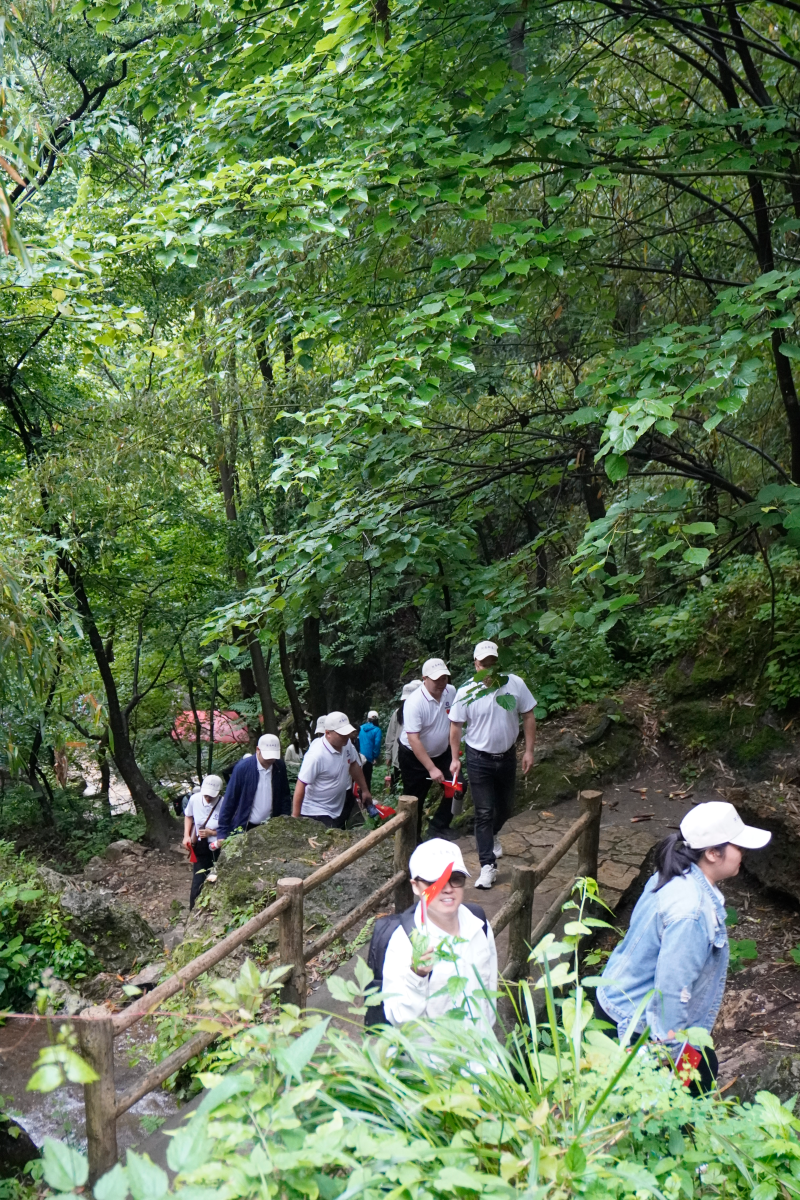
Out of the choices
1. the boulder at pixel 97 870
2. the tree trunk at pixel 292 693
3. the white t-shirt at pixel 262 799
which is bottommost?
the boulder at pixel 97 870

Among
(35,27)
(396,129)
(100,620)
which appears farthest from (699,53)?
(100,620)

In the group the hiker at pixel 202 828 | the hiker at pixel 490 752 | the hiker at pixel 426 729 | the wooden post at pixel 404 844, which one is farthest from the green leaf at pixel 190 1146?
the hiker at pixel 202 828

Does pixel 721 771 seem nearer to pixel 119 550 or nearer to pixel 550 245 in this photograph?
pixel 550 245

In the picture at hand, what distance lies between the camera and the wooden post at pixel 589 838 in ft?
19.1

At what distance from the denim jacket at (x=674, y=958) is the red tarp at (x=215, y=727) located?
51.9ft

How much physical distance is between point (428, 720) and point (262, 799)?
5.09 ft

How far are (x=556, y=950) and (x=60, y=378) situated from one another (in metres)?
12.4

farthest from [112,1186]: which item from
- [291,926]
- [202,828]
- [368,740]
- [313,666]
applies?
[313,666]

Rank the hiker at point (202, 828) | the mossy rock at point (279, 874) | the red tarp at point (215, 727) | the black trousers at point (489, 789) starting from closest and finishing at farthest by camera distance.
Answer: the black trousers at point (489, 789), the mossy rock at point (279, 874), the hiker at point (202, 828), the red tarp at point (215, 727)

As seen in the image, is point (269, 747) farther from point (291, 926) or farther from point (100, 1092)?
point (100, 1092)

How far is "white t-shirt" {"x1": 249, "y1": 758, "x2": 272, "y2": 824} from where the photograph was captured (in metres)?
7.05

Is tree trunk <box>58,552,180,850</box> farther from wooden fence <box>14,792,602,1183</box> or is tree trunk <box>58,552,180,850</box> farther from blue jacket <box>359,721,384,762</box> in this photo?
wooden fence <box>14,792,602,1183</box>

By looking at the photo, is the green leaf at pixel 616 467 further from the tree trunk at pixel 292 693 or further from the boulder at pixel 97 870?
the tree trunk at pixel 292 693

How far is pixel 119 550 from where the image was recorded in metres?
12.8
